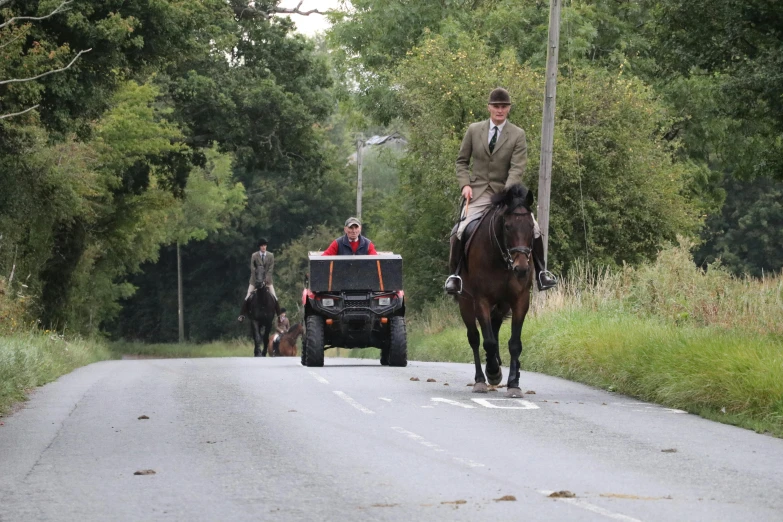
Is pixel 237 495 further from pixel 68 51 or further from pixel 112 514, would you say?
pixel 68 51

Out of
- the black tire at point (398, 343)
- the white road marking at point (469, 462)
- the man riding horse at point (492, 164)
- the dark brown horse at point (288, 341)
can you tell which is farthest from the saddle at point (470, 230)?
the dark brown horse at point (288, 341)

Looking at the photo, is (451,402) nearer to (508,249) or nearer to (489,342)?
(489,342)

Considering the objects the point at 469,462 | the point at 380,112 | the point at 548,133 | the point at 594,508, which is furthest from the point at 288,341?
the point at 594,508

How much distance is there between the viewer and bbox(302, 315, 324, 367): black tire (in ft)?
70.6

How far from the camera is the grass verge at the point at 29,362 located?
15.7m

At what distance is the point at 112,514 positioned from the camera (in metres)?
7.62

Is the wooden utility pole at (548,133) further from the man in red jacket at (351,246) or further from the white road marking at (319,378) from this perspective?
the white road marking at (319,378)

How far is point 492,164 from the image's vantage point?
49.0ft

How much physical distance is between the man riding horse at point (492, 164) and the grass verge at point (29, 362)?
5.07 m

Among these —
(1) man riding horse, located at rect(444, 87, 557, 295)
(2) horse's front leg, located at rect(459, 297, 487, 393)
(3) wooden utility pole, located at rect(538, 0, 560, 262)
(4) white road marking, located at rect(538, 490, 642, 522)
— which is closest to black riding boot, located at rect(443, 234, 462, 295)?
(1) man riding horse, located at rect(444, 87, 557, 295)

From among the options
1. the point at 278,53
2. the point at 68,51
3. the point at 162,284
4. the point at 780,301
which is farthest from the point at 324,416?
the point at 162,284

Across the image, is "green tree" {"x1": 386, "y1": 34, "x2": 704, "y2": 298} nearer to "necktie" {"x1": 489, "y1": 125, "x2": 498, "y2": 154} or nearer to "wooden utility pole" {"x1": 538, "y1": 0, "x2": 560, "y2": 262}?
"wooden utility pole" {"x1": 538, "y1": 0, "x2": 560, "y2": 262}

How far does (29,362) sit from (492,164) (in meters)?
7.84

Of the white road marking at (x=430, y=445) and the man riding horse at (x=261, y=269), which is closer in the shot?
the white road marking at (x=430, y=445)
